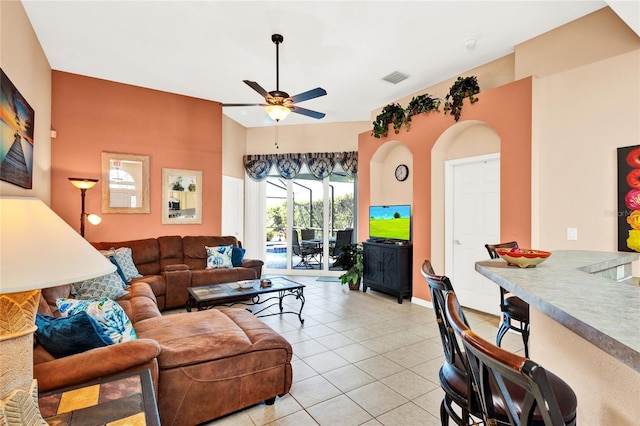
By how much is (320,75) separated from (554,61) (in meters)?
2.73

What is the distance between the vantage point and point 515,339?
346 cm

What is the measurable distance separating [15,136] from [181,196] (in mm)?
2705

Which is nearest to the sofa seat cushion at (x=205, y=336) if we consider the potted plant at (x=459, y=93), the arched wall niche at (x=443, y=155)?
the arched wall niche at (x=443, y=155)

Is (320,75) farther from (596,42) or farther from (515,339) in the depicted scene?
(515,339)

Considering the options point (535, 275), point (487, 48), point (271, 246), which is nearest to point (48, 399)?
point (535, 275)

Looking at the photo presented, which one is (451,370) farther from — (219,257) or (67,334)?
(219,257)

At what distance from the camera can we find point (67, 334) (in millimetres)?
1673

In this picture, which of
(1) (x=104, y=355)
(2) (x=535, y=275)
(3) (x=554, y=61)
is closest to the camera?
(2) (x=535, y=275)

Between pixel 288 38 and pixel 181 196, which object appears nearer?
pixel 288 38

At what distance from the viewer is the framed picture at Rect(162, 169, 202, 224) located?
17.7 ft

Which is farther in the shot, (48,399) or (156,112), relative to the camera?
(156,112)

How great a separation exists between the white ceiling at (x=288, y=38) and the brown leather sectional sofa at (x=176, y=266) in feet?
8.04

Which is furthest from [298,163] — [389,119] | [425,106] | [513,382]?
[513,382]

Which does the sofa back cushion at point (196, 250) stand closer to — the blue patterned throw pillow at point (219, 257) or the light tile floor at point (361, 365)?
the blue patterned throw pillow at point (219, 257)
